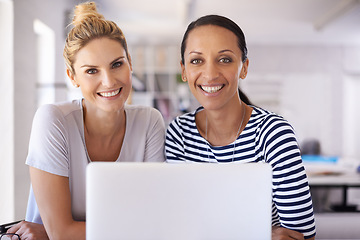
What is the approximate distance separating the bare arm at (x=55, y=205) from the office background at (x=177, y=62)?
180 centimetres

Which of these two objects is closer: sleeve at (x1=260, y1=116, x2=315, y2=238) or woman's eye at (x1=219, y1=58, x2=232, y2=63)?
sleeve at (x1=260, y1=116, x2=315, y2=238)

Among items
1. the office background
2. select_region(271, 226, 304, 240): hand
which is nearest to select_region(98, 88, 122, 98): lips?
select_region(271, 226, 304, 240): hand

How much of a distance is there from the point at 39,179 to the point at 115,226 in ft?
1.98

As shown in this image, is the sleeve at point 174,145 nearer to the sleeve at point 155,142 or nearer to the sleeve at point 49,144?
the sleeve at point 155,142

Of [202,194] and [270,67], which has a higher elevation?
[270,67]

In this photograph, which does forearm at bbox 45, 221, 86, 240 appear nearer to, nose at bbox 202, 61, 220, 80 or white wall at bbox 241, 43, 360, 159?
nose at bbox 202, 61, 220, 80

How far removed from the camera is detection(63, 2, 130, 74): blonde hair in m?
1.46

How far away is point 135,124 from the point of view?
1637 mm

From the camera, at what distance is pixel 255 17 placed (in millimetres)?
5594

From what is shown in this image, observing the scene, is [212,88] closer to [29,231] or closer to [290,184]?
[290,184]

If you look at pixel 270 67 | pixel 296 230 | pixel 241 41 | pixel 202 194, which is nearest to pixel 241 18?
pixel 270 67

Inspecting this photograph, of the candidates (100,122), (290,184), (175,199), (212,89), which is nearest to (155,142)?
(100,122)

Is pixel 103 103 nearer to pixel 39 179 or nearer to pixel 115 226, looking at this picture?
pixel 39 179

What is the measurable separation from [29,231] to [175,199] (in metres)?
0.74
